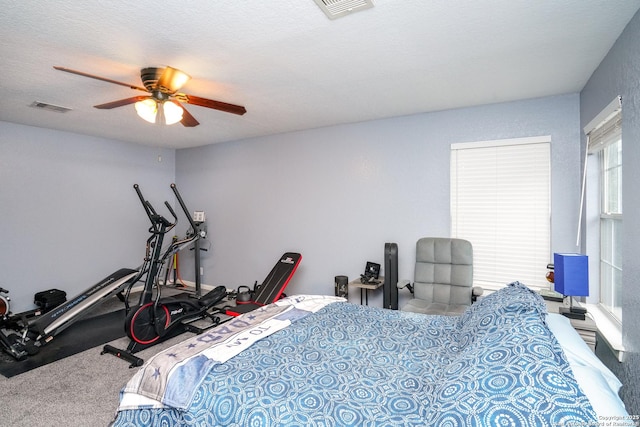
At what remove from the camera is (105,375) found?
111 inches

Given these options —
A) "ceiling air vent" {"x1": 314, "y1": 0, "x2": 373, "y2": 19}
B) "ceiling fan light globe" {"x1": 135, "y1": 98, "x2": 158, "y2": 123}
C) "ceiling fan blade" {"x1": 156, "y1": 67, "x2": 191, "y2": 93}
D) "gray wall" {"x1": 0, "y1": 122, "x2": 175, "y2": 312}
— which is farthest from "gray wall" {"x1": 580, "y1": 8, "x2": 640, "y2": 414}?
"gray wall" {"x1": 0, "y1": 122, "x2": 175, "y2": 312}

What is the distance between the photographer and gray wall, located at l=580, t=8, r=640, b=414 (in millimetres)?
1815

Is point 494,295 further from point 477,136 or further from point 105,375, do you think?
point 105,375

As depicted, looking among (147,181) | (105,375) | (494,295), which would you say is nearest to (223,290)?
(105,375)

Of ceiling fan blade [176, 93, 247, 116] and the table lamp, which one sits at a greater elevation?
ceiling fan blade [176, 93, 247, 116]

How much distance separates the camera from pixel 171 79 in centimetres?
248

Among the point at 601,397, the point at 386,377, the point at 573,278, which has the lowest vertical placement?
the point at 386,377

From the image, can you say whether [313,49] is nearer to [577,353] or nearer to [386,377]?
[386,377]

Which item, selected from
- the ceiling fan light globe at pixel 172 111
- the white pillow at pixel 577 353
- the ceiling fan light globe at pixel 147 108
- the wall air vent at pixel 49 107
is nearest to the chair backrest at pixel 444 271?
the white pillow at pixel 577 353

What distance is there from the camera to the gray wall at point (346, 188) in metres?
3.28

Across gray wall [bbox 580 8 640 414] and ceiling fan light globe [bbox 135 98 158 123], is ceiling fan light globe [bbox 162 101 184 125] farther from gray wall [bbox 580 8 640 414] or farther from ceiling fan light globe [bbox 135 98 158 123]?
gray wall [bbox 580 8 640 414]

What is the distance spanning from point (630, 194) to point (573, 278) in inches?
27.5

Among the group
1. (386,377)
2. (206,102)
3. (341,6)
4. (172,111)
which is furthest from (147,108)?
(386,377)

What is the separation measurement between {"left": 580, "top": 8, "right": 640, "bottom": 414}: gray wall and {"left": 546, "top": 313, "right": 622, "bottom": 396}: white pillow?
0.38 metres
